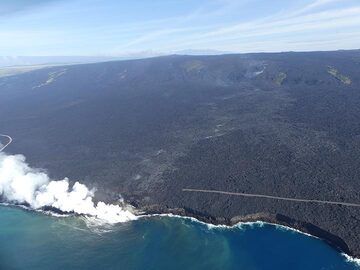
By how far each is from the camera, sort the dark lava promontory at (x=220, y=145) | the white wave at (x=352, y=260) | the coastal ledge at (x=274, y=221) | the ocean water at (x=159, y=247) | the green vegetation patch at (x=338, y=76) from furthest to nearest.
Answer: the green vegetation patch at (x=338, y=76) → the dark lava promontory at (x=220, y=145) → the coastal ledge at (x=274, y=221) → the ocean water at (x=159, y=247) → the white wave at (x=352, y=260)

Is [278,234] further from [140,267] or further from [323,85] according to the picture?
[323,85]

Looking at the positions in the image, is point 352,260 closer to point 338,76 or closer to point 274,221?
point 274,221

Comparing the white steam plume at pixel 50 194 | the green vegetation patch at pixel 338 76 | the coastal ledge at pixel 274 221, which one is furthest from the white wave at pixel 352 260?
the green vegetation patch at pixel 338 76

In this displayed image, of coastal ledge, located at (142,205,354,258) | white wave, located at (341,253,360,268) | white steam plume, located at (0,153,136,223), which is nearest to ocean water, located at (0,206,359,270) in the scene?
white wave, located at (341,253,360,268)

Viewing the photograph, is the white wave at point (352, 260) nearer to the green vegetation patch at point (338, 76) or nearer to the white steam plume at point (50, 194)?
the white steam plume at point (50, 194)

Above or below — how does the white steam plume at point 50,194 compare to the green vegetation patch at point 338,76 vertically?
below

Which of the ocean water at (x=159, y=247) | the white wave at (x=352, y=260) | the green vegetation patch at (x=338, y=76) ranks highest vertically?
the green vegetation patch at (x=338, y=76)
